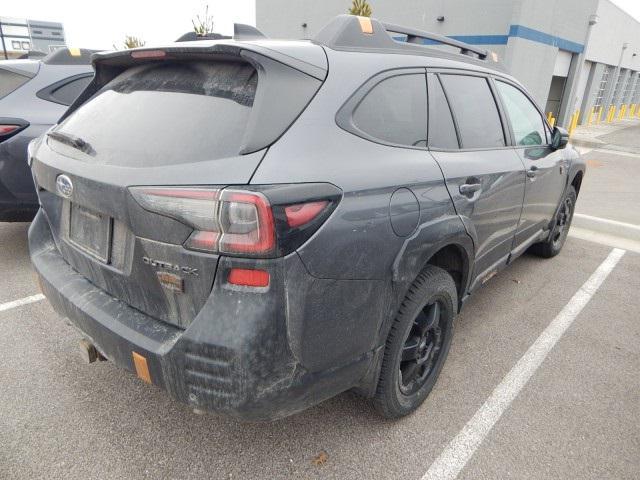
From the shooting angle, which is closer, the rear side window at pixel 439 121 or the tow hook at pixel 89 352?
the tow hook at pixel 89 352

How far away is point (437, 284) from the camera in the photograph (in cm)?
225

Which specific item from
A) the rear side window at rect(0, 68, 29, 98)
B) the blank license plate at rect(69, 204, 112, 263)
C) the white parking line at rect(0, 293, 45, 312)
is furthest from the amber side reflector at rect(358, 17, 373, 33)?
the rear side window at rect(0, 68, 29, 98)

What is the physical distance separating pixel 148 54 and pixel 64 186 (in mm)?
683

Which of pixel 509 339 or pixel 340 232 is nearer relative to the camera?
pixel 340 232

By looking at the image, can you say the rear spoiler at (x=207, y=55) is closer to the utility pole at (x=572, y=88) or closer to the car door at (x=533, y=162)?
the car door at (x=533, y=162)

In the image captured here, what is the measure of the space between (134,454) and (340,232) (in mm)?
1438

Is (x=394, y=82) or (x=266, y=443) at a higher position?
(x=394, y=82)

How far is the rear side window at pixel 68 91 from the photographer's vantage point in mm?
4258

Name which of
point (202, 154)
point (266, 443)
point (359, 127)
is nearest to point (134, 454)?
point (266, 443)

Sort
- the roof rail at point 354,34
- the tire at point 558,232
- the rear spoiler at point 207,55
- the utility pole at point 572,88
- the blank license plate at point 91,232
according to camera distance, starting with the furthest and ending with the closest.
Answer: the utility pole at point 572,88 < the tire at point 558,232 < the roof rail at point 354,34 < the blank license plate at point 91,232 < the rear spoiler at point 207,55

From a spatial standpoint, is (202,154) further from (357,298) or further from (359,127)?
(357,298)

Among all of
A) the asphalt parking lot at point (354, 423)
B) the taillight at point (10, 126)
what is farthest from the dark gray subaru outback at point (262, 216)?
the taillight at point (10, 126)

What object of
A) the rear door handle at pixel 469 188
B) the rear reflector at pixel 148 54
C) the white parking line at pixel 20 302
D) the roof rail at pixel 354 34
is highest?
the roof rail at pixel 354 34

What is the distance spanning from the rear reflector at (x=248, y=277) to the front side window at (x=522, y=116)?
2427 mm
